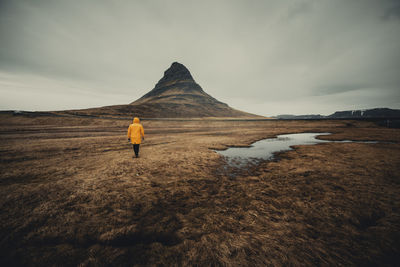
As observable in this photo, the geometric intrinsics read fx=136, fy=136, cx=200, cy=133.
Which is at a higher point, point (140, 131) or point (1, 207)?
point (140, 131)

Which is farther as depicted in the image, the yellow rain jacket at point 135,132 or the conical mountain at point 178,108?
the conical mountain at point 178,108

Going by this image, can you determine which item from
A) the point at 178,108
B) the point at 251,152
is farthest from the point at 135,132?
the point at 178,108

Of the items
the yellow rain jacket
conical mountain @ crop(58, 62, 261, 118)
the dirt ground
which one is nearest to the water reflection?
the dirt ground

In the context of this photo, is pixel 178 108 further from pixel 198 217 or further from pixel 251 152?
pixel 198 217

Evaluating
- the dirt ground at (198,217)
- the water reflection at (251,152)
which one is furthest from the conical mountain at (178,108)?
the dirt ground at (198,217)

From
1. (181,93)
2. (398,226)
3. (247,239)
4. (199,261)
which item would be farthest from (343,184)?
(181,93)

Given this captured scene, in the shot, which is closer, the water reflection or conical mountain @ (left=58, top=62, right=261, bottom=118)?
the water reflection

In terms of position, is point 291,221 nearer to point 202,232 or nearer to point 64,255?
point 202,232

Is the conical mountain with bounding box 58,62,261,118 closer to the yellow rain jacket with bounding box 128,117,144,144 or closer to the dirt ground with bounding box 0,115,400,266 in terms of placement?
the yellow rain jacket with bounding box 128,117,144,144

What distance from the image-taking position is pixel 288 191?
4797 mm

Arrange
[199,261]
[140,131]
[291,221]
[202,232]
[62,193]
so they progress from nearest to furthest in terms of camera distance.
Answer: [199,261] → [202,232] → [291,221] → [62,193] → [140,131]

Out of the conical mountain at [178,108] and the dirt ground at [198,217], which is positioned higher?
the conical mountain at [178,108]

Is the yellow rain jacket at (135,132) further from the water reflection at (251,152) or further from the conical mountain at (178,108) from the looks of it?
the conical mountain at (178,108)

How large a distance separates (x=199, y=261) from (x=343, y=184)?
20.1 feet
